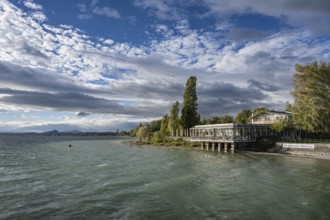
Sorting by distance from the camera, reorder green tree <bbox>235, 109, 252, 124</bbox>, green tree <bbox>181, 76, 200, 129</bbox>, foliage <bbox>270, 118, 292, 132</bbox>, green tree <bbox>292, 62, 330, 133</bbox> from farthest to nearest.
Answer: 1. green tree <bbox>235, 109, 252, 124</bbox>
2. green tree <bbox>181, 76, 200, 129</bbox>
3. foliage <bbox>270, 118, 292, 132</bbox>
4. green tree <bbox>292, 62, 330, 133</bbox>

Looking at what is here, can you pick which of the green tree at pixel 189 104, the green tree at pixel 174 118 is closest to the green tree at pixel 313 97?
the green tree at pixel 189 104

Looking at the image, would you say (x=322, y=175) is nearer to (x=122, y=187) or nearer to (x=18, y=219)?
(x=122, y=187)

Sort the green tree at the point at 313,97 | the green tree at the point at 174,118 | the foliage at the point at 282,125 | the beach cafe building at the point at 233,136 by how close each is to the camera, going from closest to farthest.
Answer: the green tree at the point at 313,97, the beach cafe building at the point at 233,136, the foliage at the point at 282,125, the green tree at the point at 174,118

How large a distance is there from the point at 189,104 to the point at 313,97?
38869 mm

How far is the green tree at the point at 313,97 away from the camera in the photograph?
57938 mm

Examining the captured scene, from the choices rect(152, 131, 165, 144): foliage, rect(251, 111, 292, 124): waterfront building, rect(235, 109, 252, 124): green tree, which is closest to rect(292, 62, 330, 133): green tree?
rect(251, 111, 292, 124): waterfront building

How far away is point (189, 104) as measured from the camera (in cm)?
9131

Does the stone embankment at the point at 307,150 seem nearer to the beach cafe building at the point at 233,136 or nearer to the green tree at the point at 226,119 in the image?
the beach cafe building at the point at 233,136

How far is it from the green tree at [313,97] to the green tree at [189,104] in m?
34.2

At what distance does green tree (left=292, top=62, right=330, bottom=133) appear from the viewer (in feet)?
190

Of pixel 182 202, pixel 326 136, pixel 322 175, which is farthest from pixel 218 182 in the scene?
pixel 326 136

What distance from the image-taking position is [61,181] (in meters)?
29.7

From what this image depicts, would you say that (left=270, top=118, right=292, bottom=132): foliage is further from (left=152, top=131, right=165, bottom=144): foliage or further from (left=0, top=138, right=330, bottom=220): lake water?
(left=152, top=131, right=165, bottom=144): foliage

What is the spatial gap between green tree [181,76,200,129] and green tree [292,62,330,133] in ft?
112
